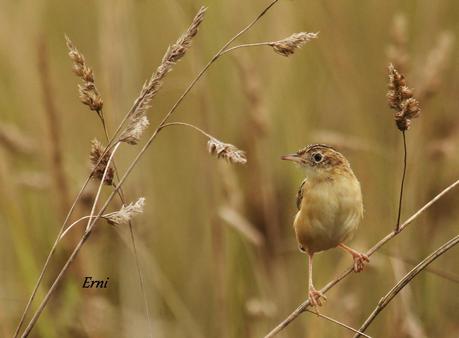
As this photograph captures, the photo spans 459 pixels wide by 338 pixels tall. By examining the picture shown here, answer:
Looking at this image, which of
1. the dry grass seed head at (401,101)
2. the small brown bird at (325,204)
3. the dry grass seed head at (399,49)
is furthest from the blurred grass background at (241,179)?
the dry grass seed head at (401,101)

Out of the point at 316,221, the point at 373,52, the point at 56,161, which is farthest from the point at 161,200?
the point at 316,221

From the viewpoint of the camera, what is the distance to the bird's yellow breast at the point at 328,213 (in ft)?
8.40

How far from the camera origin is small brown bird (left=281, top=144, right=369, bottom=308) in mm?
2562

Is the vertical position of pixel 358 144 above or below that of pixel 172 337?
above

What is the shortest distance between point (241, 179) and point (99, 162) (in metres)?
2.23

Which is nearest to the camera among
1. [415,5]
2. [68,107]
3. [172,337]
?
[172,337]

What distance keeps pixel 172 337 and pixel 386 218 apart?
3.56 feet

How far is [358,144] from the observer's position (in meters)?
3.43

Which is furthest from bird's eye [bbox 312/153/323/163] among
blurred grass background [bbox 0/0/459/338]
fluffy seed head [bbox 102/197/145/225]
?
fluffy seed head [bbox 102/197/145/225]

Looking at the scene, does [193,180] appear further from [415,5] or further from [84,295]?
[415,5]

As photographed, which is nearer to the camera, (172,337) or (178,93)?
(172,337)

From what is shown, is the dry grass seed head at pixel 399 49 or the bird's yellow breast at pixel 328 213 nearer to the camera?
the bird's yellow breast at pixel 328 213

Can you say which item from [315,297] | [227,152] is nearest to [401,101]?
[227,152]

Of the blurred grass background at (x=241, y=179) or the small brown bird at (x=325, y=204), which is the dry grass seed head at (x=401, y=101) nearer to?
the small brown bird at (x=325, y=204)
